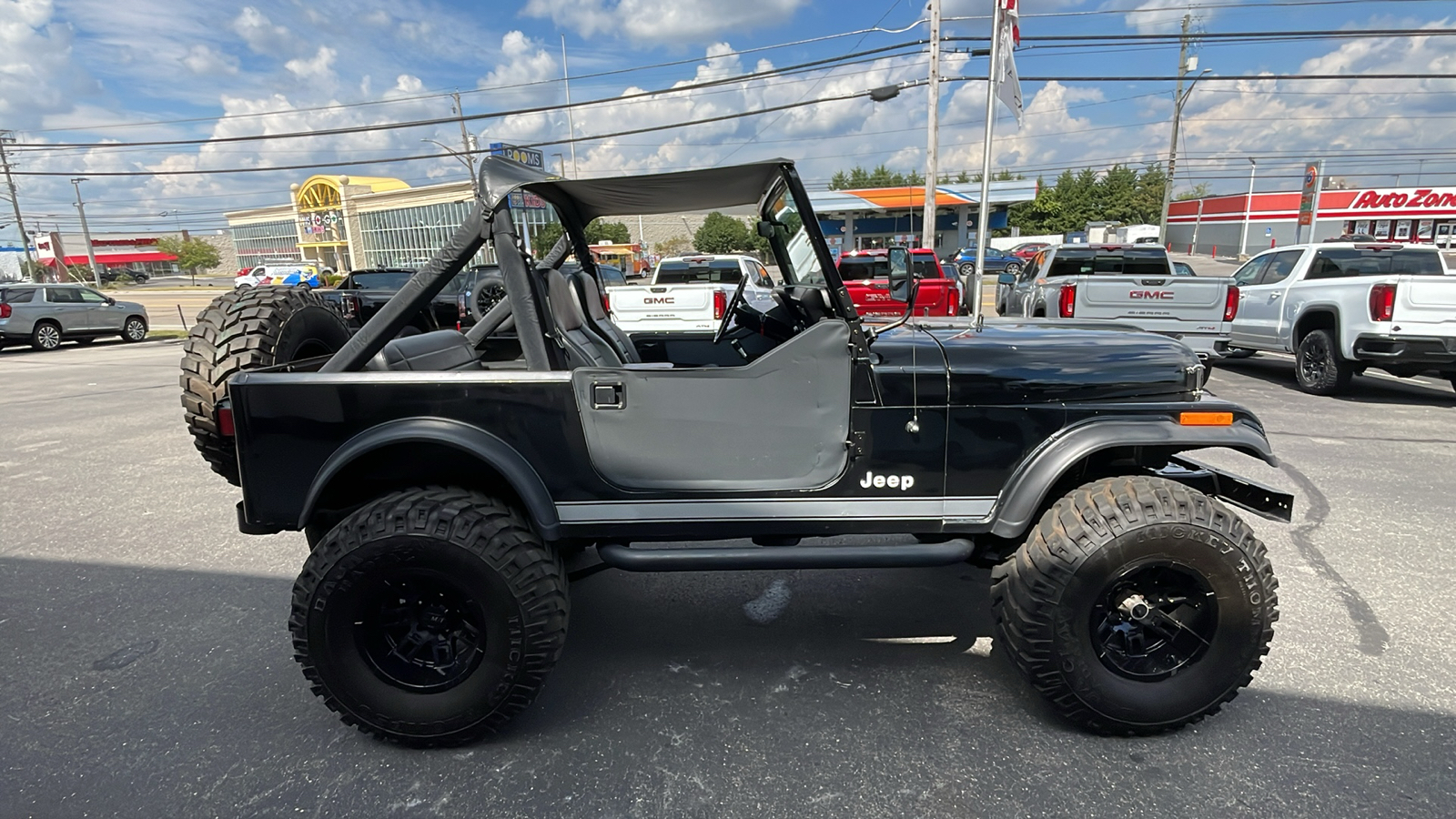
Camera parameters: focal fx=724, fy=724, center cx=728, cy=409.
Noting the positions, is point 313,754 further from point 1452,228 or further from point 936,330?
point 1452,228

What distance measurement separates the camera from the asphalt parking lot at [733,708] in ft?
7.38

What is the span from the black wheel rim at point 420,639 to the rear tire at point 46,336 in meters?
19.2

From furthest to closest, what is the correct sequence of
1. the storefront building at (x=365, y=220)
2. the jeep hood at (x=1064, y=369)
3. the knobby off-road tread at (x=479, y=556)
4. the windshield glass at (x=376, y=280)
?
the storefront building at (x=365, y=220), the windshield glass at (x=376, y=280), the jeep hood at (x=1064, y=369), the knobby off-road tread at (x=479, y=556)

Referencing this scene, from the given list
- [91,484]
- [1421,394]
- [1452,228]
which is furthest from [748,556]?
[1452,228]

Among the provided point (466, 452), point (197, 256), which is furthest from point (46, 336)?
point (197, 256)

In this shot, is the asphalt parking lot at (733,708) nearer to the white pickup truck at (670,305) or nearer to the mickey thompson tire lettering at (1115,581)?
the mickey thompson tire lettering at (1115,581)

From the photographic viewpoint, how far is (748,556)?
100.0 inches

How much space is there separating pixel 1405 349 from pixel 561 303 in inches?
338

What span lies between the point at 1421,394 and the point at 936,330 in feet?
27.8

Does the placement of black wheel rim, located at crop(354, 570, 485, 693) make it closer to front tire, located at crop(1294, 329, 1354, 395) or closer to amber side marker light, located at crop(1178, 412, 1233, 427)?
amber side marker light, located at crop(1178, 412, 1233, 427)

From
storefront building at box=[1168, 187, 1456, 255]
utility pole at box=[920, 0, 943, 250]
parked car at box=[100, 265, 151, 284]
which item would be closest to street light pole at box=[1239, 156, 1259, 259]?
storefront building at box=[1168, 187, 1456, 255]

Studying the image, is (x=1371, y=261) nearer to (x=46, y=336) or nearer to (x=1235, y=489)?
(x=1235, y=489)

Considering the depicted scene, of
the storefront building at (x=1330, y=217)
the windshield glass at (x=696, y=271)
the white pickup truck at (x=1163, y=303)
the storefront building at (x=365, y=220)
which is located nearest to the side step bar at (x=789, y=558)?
the white pickup truck at (x=1163, y=303)

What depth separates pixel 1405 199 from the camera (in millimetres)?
47844
